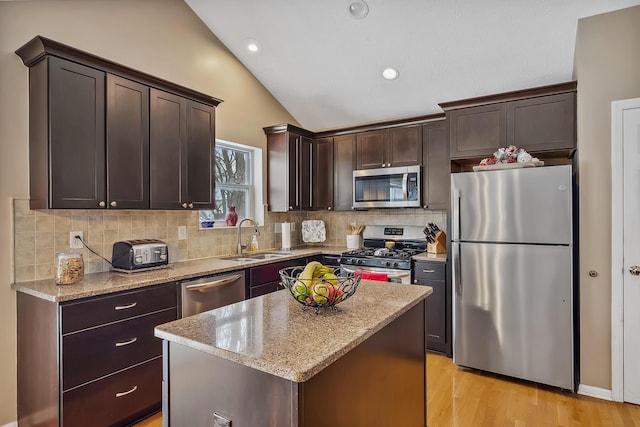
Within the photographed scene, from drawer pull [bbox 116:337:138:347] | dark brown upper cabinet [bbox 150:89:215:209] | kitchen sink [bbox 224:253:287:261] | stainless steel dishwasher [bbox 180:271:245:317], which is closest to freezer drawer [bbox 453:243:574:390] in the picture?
kitchen sink [bbox 224:253:287:261]

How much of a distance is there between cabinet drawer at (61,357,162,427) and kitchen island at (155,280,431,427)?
3.50ft

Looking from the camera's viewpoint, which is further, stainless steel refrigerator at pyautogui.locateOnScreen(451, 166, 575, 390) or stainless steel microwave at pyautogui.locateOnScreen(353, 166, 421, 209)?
stainless steel microwave at pyautogui.locateOnScreen(353, 166, 421, 209)

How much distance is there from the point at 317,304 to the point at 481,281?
2.03 meters

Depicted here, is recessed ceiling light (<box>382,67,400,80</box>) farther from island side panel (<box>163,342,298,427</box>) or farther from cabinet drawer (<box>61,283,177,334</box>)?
island side panel (<box>163,342,298,427</box>)

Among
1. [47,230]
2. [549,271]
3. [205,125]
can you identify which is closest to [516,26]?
[549,271]

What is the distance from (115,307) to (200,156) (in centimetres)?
142

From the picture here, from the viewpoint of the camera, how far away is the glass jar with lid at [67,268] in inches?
85.9

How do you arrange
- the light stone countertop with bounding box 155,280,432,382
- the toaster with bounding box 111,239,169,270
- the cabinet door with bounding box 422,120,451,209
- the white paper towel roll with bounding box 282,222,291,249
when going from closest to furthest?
the light stone countertop with bounding box 155,280,432,382 < the toaster with bounding box 111,239,169,270 < the cabinet door with bounding box 422,120,451,209 < the white paper towel roll with bounding box 282,222,291,249

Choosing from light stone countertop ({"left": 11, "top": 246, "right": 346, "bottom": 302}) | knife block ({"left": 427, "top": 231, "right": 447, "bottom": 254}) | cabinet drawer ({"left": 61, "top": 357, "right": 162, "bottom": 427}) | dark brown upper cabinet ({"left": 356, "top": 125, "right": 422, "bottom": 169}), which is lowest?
cabinet drawer ({"left": 61, "top": 357, "right": 162, "bottom": 427})

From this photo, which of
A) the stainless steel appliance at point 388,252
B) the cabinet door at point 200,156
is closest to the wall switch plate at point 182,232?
the cabinet door at point 200,156

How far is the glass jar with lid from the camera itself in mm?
2182

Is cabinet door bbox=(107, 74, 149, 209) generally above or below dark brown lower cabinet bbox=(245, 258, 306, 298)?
above

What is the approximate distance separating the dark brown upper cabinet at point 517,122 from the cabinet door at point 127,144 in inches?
101

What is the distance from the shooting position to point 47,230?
2.36m
